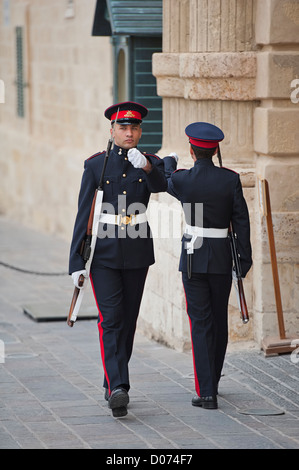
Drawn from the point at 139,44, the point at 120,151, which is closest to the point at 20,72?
the point at 139,44

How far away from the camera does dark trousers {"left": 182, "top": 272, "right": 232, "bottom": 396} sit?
20.3 ft

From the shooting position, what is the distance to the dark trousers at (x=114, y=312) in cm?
611

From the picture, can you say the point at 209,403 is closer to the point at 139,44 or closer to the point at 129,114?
the point at 129,114

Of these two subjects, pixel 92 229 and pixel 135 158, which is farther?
pixel 92 229

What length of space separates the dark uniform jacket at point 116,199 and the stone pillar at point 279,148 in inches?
57.2

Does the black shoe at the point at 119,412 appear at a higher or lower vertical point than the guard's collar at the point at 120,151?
lower

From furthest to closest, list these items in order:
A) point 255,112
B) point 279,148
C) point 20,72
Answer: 1. point 20,72
2. point 255,112
3. point 279,148

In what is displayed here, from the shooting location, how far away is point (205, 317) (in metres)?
6.20

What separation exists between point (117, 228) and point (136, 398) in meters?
1.10

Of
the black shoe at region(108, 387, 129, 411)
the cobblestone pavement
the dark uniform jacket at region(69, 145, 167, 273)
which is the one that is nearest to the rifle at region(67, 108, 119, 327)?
the dark uniform jacket at region(69, 145, 167, 273)

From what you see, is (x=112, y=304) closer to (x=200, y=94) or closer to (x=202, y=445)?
(x=202, y=445)

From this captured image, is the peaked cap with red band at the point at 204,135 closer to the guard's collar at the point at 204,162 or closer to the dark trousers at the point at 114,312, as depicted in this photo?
the guard's collar at the point at 204,162

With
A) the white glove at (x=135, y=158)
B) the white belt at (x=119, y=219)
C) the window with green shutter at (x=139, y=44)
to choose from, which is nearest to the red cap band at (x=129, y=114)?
the white glove at (x=135, y=158)
